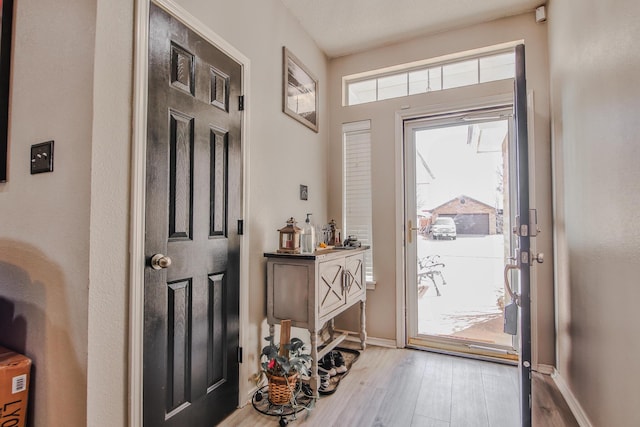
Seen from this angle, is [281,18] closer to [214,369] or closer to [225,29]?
[225,29]

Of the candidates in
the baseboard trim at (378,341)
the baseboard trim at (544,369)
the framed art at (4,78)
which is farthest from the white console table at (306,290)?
the baseboard trim at (544,369)

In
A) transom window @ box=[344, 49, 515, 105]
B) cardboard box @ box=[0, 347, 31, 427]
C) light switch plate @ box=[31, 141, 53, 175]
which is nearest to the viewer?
cardboard box @ box=[0, 347, 31, 427]

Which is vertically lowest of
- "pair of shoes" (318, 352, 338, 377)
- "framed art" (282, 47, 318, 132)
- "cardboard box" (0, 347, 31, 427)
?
"pair of shoes" (318, 352, 338, 377)

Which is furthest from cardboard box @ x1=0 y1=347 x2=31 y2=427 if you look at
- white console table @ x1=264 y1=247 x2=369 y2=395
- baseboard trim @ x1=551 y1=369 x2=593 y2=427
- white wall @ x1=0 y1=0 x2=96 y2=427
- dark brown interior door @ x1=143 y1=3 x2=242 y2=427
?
baseboard trim @ x1=551 y1=369 x2=593 y2=427

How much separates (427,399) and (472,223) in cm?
158

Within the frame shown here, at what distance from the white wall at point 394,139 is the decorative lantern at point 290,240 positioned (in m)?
1.10

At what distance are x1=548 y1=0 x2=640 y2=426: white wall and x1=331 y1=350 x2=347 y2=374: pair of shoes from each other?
4.92ft

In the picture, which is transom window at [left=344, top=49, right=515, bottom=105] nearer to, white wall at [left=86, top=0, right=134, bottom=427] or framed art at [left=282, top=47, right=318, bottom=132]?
framed art at [left=282, top=47, right=318, bottom=132]

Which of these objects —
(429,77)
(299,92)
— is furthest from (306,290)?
(429,77)

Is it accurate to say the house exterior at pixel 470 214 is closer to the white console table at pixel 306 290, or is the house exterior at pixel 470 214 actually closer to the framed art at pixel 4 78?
the white console table at pixel 306 290

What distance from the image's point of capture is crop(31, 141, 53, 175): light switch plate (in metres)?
1.27

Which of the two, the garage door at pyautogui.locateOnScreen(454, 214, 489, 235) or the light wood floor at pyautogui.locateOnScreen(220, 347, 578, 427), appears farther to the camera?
the garage door at pyautogui.locateOnScreen(454, 214, 489, 235)

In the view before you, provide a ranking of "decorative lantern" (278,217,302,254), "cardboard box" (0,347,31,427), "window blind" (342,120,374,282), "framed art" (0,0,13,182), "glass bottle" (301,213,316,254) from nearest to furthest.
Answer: "cardboard box" (0,347,31,427) → "framed art" (0,0,13,182) → "decorative lantern" (278,217,302,254) → "glass bottle" (301,213,316,254) → "window blind" (342,120,374,282)

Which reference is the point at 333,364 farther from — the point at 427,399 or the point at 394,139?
the point at 394,139
